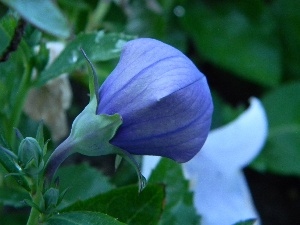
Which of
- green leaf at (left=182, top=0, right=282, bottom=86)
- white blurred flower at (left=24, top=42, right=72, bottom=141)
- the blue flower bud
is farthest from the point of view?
green leaf at (left=182, top=0, right=282, bottom=86)

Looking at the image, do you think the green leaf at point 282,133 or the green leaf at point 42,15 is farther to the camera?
the green leaf at point 282,133

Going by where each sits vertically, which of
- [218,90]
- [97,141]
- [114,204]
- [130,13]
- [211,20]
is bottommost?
[218,90]

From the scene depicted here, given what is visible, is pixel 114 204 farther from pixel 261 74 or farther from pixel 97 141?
pixel 261 74

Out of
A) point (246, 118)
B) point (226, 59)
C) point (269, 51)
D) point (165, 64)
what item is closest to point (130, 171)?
point (246, 118)

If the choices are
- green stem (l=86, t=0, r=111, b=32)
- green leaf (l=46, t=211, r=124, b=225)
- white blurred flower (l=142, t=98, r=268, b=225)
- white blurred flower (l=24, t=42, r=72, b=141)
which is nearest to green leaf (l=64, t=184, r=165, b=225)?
green leaf (l=46, t=211, r=124, b=225)

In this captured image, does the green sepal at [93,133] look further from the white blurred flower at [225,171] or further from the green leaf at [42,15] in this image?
the white blurred flower at [225,171]

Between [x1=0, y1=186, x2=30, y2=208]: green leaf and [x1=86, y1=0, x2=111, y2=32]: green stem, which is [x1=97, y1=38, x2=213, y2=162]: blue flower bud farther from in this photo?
[x1=86, y1=0, x2=111, y2=32]: green stem

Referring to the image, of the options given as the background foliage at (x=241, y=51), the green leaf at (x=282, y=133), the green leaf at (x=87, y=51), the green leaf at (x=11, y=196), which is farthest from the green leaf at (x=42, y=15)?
the green leaf at (x=282, y=133)
